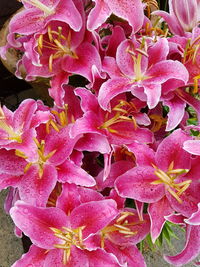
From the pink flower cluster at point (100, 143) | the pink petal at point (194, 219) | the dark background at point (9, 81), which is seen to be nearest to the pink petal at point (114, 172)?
the pink flower cluster at point (100, 143)

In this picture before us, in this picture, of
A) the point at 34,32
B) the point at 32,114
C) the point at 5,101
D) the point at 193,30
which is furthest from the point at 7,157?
the point at 5,101

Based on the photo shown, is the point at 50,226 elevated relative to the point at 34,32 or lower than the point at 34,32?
lower

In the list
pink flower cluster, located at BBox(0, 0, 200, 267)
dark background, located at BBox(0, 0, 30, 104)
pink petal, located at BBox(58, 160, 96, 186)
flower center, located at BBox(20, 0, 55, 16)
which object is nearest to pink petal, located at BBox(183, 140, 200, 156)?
pink flower cluster, located at BBox(0, 0, 200, 267)

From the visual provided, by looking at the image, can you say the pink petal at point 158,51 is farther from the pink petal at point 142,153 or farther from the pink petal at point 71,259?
the pink petal at point 71,259

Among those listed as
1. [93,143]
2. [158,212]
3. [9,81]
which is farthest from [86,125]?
[9,81]

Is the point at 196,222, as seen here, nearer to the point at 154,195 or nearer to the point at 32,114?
the point at 154,195

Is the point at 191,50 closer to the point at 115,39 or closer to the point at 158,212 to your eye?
the point at 115,39

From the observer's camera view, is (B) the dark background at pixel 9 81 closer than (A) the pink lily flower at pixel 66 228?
No
